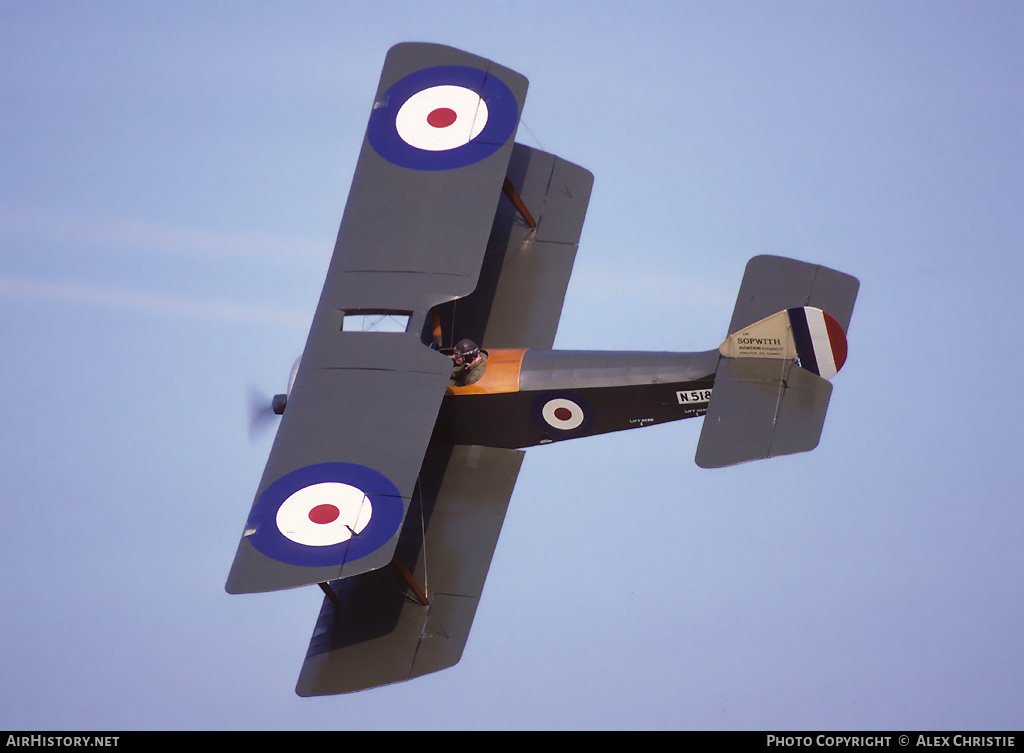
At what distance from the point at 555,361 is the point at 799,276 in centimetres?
220

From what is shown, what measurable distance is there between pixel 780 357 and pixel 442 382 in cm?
275

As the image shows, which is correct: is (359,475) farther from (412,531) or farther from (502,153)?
(502,153)

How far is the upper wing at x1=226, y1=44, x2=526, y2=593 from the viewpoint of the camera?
35.0ft

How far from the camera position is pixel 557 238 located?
13.5 metres

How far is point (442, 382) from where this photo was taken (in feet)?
37.4

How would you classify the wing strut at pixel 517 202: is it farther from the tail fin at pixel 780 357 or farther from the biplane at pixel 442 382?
the tail fin at pixel 780 357

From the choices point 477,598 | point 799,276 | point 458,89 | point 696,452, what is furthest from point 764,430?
point 458,89

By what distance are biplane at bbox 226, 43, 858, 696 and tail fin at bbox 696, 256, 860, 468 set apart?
15 mm

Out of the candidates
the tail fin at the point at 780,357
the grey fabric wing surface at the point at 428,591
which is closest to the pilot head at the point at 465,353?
the grey fabric wing surface at the point at 428,591

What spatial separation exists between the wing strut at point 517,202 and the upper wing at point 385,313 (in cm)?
50

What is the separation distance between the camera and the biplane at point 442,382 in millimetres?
10758

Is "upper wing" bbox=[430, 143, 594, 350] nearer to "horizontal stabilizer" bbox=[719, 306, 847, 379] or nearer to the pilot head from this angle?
the pilot head

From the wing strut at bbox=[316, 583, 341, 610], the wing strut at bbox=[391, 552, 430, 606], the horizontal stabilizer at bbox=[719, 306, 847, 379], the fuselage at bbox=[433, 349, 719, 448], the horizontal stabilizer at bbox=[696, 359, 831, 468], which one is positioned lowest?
the wing strut at bbox=[316, 583, 341, 610]

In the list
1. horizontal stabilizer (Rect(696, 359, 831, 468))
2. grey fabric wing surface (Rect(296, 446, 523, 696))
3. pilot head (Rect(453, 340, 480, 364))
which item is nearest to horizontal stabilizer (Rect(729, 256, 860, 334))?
horizontal stabilizer (Rect(696, 359, 831, 468))
